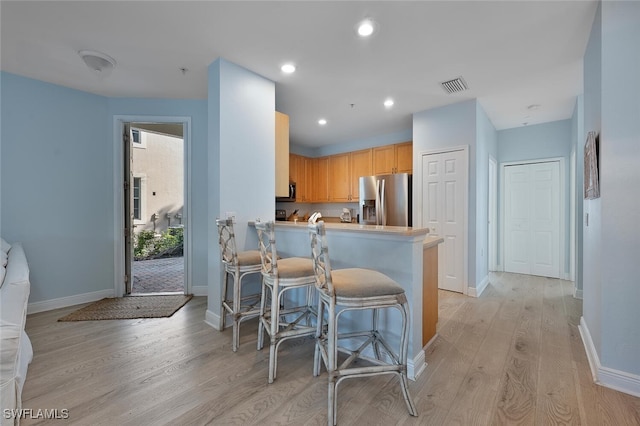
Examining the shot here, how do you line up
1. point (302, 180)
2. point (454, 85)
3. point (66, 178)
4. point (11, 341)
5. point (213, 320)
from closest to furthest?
point (11, 341), point (213, 320), point (454, 85), point (66, 178), point (302, 180)

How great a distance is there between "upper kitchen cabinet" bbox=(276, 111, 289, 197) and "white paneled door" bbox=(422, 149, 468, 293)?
6.77 ft

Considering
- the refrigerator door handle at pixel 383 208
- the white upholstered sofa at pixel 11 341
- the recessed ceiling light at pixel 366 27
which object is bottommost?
the white upholstered sofa at pixel 11 341

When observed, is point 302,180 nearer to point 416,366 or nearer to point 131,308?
point 131,308

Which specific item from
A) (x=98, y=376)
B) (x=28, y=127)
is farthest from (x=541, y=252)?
(x=28, y=127)

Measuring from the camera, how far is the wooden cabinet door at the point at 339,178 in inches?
225

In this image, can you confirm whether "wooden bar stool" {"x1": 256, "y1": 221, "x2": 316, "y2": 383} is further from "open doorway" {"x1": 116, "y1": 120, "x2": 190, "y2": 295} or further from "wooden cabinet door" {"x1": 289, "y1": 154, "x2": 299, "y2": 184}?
"wooden cabinet door" {"x1": 289, "y1": 154, "x2": 299, "y2": 184}

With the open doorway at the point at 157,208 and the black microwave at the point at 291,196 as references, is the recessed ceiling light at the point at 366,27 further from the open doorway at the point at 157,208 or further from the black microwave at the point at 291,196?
the open doorway at the point at 157,208

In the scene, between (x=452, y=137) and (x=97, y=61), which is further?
(x=452, y=137)

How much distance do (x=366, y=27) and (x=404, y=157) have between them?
2994mm

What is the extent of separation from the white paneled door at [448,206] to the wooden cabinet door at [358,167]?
4.68 ft

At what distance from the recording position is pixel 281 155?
3410 mm

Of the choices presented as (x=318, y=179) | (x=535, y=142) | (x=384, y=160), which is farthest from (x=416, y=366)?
(x=318, y=179)

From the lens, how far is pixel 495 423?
4.79 feet

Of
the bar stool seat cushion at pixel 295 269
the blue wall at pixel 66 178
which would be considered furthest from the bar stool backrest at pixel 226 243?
the blue wall at pixel 66 178
